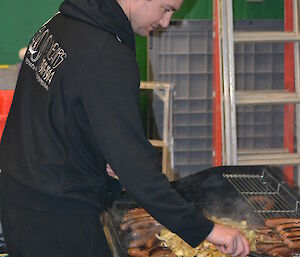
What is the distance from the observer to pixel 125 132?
1552 millimetres

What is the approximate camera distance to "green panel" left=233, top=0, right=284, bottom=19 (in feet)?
15.2

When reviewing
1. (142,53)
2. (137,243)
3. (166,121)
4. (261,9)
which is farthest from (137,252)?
(261,9)

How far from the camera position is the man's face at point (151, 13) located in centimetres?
168

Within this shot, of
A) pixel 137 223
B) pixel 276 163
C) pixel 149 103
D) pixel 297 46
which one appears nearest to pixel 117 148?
pixel 137 223

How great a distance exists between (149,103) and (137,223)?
6.90 feet

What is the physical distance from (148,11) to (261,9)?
311 centimetres

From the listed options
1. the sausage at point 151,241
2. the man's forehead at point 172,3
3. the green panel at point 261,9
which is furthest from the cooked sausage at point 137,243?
the green panel at point 261,9

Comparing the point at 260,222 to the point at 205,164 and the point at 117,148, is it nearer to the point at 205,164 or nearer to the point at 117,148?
the point at 117,148

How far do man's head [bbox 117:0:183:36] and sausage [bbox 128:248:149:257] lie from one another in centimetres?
83

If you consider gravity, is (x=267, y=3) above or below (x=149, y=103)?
above

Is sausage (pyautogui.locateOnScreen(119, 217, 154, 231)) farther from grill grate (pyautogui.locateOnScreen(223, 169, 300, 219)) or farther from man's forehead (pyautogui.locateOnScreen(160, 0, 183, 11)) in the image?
man's forehead (pyautogui.locateOnScreen(160, 0, 183, 11))

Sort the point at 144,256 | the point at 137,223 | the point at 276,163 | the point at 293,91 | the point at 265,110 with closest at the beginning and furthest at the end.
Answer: the point at 144,256 < the point at 137,223 < the point at 276,163 < the point at 293,91 < the point at 265,110

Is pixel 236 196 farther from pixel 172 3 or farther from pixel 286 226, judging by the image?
pixel 172 3

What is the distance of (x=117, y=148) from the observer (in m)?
1.56
